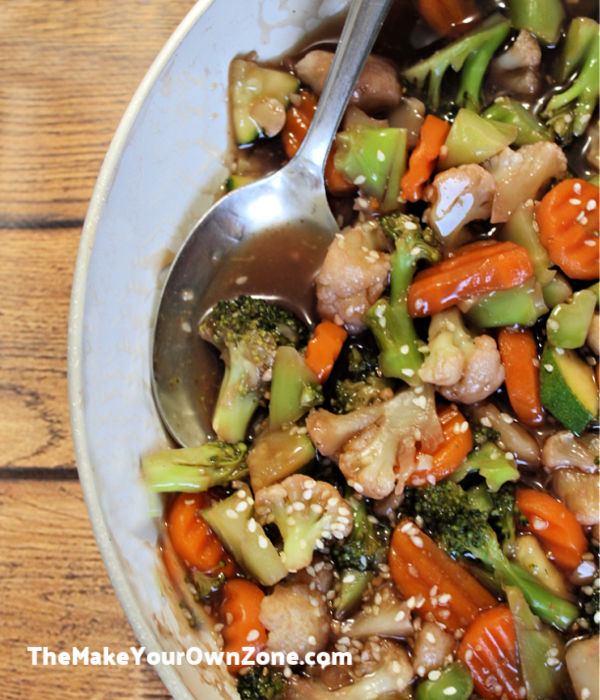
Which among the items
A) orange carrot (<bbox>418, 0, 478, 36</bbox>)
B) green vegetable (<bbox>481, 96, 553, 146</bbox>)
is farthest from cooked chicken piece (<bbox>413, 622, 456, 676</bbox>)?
orange carrot (<bbox>418, 0, 478, 36</bbox>)

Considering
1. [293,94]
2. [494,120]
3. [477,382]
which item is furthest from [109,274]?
[494,120]

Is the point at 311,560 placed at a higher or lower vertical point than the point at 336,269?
lower

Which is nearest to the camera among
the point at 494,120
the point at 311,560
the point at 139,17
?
the point at 311,560

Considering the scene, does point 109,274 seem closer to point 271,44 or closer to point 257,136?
point 257,136

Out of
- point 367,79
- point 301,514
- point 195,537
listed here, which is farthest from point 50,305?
point 367,79

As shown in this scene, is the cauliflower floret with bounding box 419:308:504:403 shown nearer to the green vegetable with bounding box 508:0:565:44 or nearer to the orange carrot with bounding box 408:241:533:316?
the orange carrot with bounding box 408:241:533:316

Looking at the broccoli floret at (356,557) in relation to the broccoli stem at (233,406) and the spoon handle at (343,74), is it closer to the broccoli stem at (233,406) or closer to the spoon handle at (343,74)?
the broccoli stem at (233,406)

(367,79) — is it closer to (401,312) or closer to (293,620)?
(401,312)
